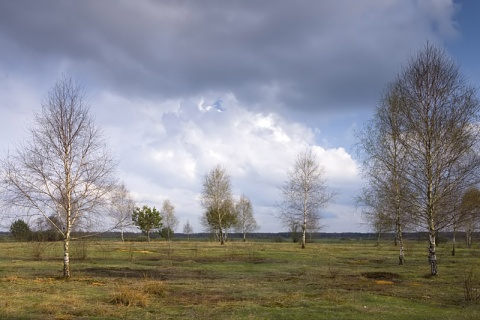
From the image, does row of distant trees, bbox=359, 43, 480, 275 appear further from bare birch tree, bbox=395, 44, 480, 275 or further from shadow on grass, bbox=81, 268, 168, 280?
shadow on grass, bbox=81, 268, 168, 280

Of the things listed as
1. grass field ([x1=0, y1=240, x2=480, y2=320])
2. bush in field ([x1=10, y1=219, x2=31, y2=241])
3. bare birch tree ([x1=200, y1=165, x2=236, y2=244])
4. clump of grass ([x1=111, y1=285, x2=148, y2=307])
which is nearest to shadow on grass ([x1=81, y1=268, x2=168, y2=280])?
grass field ([x1=0, y1=240, x2=480, y2=320])

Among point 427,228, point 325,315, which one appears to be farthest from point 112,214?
point 427,228

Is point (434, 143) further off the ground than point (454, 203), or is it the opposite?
point (434, 143)

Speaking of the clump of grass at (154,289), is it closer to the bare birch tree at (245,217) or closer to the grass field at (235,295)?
the grass field at (235,295)

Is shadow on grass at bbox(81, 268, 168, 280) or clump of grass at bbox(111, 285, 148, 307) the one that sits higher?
clump of grass at bbox(111, 285, 148, 307)

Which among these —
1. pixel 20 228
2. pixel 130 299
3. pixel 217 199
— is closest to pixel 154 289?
pixel 130 299

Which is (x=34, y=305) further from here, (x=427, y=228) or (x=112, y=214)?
(x=427, y=228)

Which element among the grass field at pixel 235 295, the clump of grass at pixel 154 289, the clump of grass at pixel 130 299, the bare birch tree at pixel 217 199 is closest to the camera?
the grass field at pixel 235 295

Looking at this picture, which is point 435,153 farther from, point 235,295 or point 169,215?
point 169,215

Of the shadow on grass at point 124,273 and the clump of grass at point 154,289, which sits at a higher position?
the clump of grass at point 154,289

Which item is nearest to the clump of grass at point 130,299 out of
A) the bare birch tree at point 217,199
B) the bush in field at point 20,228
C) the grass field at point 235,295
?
the grass field at point 235,295

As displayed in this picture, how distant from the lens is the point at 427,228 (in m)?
24.7

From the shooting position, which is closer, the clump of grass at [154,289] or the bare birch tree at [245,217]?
the clump of grass at [154,289]

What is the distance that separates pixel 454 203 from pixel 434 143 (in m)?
3.57
